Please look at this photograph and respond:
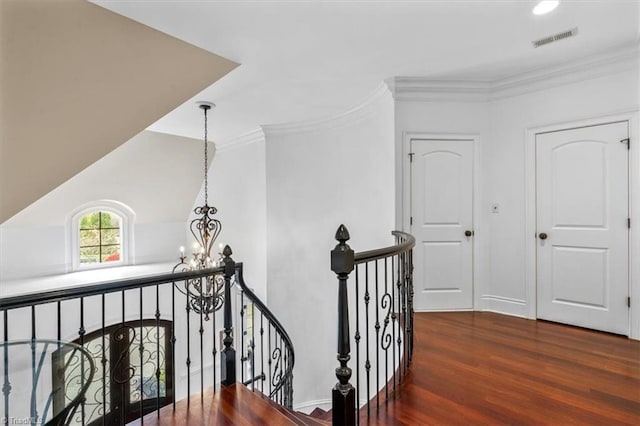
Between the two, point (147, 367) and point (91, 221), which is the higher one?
point (91, 221)

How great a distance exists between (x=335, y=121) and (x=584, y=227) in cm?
317

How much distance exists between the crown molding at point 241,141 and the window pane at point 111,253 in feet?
8.93

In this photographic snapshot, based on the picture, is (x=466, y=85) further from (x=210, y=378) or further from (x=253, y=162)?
(x=210, y=378)

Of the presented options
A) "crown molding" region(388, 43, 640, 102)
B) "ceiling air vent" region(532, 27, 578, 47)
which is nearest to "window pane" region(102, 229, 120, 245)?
"crown molding" region(388, 43, 640, 102)

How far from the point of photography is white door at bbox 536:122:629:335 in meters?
3.11

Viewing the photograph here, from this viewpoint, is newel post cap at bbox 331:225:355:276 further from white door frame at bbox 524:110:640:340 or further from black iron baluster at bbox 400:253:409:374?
white door frame at bbox 524:110:640:340

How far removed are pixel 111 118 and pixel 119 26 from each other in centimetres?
71

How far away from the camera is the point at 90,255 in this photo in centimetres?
610

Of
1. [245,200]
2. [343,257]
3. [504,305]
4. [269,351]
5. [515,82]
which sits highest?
[515,82]

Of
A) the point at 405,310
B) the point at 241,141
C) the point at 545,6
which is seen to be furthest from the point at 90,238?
the point at 545,6

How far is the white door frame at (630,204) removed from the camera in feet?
9.89

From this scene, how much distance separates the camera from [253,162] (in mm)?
5562

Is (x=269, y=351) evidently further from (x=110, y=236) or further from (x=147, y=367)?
(x=110, y=236)

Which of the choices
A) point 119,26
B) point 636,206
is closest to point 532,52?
point 636,206
